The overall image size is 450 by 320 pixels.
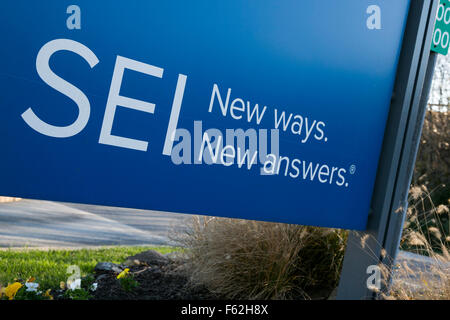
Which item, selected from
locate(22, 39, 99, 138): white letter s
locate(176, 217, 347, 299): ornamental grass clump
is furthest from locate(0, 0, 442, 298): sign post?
locate(176, 217, 347, 299): ornamental grass clump

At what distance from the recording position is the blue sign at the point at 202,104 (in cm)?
173

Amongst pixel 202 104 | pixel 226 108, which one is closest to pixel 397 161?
pixel 226 108

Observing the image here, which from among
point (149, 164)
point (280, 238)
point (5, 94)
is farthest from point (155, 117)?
point (280, 238)

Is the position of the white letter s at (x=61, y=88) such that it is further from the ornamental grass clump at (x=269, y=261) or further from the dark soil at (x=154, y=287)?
the ornamental grass clump at (x=269, y=261)

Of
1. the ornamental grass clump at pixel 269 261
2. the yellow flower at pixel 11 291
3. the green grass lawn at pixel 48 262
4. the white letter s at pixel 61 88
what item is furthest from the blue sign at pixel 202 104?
the green grass lawn at pixel 48 262

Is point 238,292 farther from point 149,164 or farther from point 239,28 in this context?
point 239,28

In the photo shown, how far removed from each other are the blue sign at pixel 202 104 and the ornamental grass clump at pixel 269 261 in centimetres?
41

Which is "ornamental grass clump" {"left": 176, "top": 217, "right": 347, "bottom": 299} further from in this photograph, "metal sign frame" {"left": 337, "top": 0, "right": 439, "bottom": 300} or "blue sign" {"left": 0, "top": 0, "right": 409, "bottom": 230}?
"blue sign" {"left": 0, "top": 0, "right": 409, "bottom": 230}

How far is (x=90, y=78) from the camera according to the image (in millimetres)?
1830

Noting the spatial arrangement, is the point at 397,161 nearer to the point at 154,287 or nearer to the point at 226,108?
the point at 226,108
